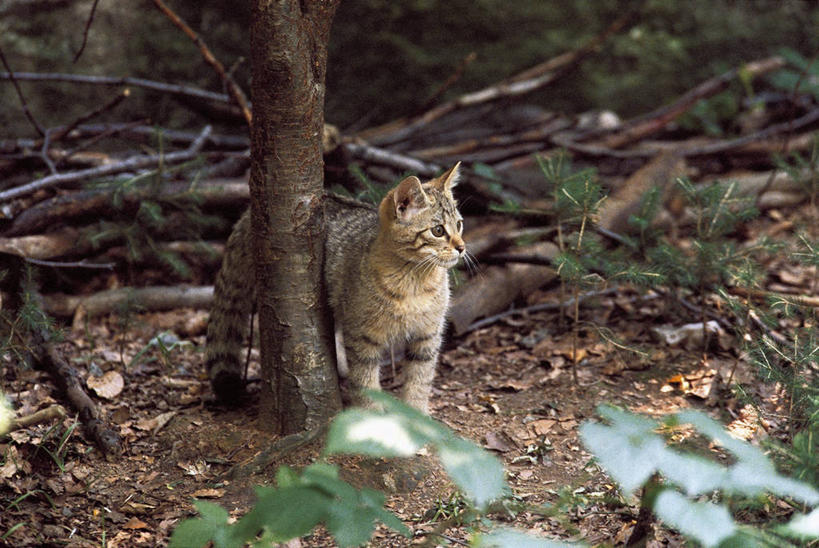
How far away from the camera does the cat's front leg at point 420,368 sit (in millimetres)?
4090

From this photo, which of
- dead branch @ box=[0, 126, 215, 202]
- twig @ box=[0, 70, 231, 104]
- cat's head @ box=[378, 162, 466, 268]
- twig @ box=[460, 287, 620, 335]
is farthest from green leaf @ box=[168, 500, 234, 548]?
twig @ box=[0, 70, 231, 104]

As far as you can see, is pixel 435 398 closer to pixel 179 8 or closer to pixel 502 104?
pixel 502 104

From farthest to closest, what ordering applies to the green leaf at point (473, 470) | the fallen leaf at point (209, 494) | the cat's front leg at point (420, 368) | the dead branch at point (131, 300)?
the dead branch at point (131, 300)
the cat's front leg at point (420, 368)
the fallen leaf at point (209, 494)
the green leaf at point (473, 470)

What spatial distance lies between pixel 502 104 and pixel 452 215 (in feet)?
13.5

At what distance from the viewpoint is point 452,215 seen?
412cm

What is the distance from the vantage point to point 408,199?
394 centimetres

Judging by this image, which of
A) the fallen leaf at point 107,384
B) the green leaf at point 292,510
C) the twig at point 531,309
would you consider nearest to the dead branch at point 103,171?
the fallen leaf at point 107,384

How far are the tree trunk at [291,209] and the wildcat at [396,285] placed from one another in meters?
0.25

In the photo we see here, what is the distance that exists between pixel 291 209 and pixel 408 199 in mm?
713

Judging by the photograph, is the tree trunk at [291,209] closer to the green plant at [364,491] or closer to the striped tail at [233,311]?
the striped tail at [233,311]

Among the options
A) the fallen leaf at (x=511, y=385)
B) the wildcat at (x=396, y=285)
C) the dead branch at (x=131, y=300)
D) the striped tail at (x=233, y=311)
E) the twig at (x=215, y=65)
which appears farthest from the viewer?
the dead branch at (x=131, y=300)

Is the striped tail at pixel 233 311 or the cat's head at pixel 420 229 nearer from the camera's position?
the cat's head at pixel 420 229

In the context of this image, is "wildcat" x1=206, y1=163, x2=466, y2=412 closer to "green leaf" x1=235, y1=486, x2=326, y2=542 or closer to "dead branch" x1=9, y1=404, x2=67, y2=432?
"dead branch" x1=9, y1=404, x2=67, y2=432

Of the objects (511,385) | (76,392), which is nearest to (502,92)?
(511,385)
